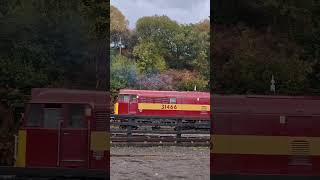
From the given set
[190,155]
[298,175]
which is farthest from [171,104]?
[298,175]

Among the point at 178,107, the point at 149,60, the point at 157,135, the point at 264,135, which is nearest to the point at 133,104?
the point at 178,107

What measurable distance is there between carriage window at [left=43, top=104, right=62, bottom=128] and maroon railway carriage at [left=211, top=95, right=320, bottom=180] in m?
1.79

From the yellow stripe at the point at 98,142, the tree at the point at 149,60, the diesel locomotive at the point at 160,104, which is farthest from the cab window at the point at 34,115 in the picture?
the tree at the point at 149,60

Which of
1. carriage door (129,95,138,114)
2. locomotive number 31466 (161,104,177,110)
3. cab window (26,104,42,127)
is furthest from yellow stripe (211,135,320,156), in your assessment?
locomotive number 31466 (161,104,177,110)

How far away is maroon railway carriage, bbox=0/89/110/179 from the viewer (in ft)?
17.8

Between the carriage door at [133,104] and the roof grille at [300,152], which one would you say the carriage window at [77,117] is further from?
the carriage door at [133,104]

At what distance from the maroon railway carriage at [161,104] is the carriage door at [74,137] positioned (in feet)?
63.0

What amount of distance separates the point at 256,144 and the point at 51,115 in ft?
7.76

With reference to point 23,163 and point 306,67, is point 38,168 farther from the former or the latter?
point 306,67

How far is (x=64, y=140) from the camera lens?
5434 millimetres

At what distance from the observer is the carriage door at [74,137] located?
540 centimetres

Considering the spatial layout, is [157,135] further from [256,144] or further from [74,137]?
[256,144]

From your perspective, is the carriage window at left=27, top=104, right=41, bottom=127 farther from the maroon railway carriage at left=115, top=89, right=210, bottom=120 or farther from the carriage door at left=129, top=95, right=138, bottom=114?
the carriage door at left=129, top=95, right=138, bottom=114

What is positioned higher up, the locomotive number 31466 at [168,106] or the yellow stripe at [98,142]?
the yellow stripe at [98,142]
